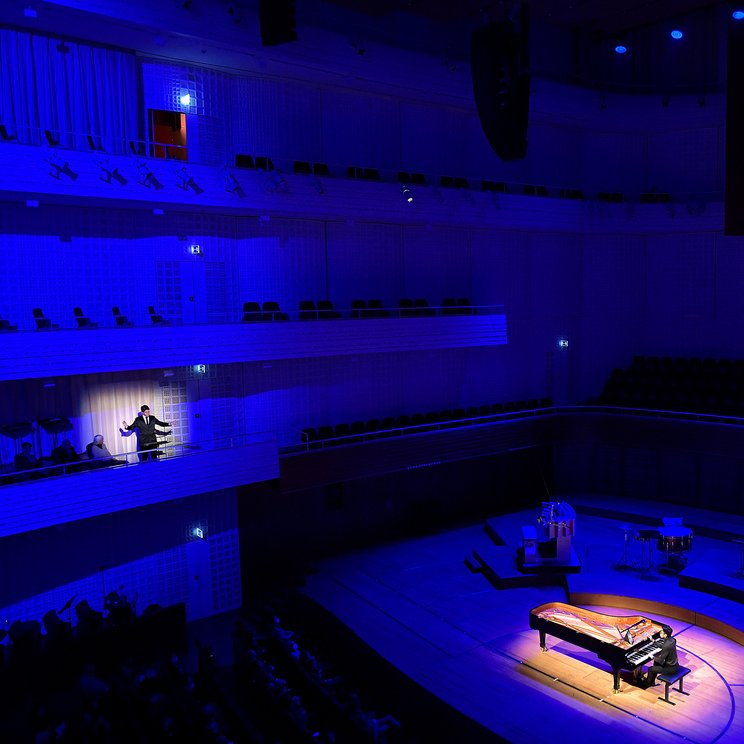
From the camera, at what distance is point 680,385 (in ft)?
61.6

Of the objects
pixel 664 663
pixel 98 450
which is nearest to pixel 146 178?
pixel 98 450

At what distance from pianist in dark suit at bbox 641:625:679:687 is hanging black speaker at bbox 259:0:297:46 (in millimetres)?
10311

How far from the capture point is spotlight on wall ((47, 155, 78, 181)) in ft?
39.4

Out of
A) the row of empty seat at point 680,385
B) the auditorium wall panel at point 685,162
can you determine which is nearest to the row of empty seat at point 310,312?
the row of empty seat at point 680,385

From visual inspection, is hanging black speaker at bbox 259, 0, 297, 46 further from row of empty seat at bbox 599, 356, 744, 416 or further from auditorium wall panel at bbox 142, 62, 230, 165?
row of empty seat at bbox 599, 356, 744, 416

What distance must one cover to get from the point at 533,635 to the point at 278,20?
1079 centimetres

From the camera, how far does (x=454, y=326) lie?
1694cm

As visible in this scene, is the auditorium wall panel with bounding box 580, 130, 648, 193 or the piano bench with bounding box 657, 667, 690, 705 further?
the auditorium wall panel with bounding box 580, 130, 648, 193

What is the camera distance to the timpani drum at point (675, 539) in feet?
44.7

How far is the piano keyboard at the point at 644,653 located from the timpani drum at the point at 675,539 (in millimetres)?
3851

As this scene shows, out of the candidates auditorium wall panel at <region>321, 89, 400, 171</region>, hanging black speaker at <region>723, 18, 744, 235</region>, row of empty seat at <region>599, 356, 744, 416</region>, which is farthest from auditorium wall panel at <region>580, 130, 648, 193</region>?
hanging black speaker at <region>723, 18, 744, 235</region>

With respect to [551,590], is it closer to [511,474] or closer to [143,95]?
[511,474]

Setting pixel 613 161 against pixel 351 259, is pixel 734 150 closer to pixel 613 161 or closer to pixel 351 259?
pixel 613 161

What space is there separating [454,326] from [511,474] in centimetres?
541
